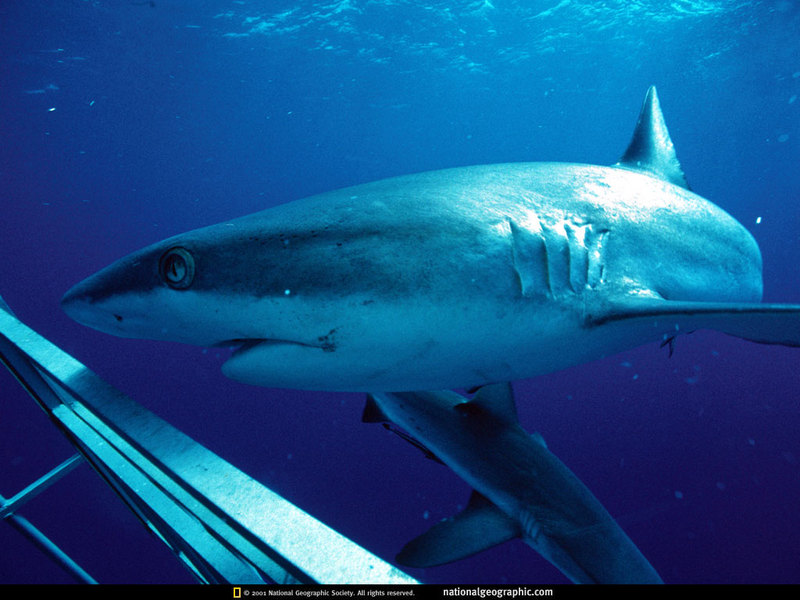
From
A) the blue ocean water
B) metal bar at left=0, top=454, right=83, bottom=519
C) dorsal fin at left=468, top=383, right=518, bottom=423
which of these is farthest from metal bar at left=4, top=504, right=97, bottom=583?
the blue ocean water

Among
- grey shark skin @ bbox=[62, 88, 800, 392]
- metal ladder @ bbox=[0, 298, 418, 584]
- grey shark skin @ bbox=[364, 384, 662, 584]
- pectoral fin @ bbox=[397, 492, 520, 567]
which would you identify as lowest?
pectoral fin @ bbox=[397, 492, 520, 567]

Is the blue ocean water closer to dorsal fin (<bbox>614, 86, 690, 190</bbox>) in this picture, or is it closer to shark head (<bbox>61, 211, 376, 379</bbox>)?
dorsal fin (<bbox>614, 86, 690, 190</bbox>)

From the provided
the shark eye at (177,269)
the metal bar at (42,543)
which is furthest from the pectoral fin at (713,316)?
the metal bar at (42,543)

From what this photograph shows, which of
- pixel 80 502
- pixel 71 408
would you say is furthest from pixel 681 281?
pixel 80 502

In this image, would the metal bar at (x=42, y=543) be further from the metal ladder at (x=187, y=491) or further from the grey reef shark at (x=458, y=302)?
the grey reef shark at (x=458, y=302)

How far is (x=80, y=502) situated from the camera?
8.30 metres

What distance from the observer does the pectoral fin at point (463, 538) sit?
1.67m

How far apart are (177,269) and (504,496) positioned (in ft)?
4.85

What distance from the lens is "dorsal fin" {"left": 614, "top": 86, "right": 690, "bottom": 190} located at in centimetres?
278

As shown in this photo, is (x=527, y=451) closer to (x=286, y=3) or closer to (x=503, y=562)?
(x=503, y=562)

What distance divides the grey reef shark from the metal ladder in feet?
0.97

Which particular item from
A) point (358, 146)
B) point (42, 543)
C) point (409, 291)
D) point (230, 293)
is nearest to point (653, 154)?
point (409, 291)

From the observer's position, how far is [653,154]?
281cm

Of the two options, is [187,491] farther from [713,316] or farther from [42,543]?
[42,543]
